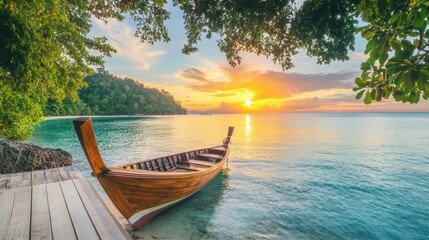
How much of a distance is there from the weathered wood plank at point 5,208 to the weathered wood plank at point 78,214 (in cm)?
95

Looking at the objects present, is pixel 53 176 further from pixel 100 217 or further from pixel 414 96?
pixel 414 96

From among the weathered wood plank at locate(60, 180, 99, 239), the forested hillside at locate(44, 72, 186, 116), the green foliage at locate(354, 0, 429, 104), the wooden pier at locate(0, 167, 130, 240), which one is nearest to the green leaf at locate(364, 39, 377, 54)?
the green foliage at locate(354, 0, 429, 104)

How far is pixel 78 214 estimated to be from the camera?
422 cm

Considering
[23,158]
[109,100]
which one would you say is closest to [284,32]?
[23,158]

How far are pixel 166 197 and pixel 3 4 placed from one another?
691 cm

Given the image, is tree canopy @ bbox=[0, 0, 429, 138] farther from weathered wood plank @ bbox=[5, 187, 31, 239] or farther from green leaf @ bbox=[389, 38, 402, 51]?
weathered wood plank @ bbox=[5, 187, 31, 239]

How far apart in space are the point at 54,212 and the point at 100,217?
3.31 ft

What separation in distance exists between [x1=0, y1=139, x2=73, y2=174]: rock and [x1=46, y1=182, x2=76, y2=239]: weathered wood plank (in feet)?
15.8

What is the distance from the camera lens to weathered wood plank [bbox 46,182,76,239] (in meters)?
3.54

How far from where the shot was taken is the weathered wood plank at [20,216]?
3484 millimetres

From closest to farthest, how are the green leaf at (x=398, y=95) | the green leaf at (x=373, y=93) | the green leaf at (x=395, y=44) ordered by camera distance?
1. the green leaf at (x=395, y=44)
2. the green leaf at (x=398, y=95)
3. the green leaf at (x=373, y=93)

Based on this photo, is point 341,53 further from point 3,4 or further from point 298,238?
point 3,4

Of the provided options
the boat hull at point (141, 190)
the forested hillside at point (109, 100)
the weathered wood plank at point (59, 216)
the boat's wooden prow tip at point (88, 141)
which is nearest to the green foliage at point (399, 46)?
the boat's wooden prow tip at point (88, 141)

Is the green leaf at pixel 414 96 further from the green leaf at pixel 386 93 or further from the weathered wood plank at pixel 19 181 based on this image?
the weathered wood plank at pixel 19 181
